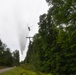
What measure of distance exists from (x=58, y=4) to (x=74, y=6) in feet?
12.1

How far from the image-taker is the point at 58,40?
40719 mm

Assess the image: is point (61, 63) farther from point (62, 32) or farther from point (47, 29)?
point (62, 32)

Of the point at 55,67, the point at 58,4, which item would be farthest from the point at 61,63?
the point at 58,4

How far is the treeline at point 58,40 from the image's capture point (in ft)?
119

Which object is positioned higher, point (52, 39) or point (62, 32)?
point (52, 39)

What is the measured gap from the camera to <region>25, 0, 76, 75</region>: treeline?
119 feet

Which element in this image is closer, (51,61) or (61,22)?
(61,22)

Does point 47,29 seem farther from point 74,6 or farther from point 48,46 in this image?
point 74,6

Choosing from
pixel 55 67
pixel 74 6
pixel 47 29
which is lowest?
pixel 55 67

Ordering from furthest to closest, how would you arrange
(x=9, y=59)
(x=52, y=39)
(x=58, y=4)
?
1. (x=9, y=59)
2. (x=52, y=39)
3. (x=58, y=4)

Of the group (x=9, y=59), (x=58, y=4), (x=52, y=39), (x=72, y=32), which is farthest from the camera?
(x=9, y=59)

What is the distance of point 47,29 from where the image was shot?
2562 inches

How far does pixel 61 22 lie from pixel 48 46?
28364mm

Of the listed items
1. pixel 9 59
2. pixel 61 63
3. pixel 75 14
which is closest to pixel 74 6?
pixel 75 14
